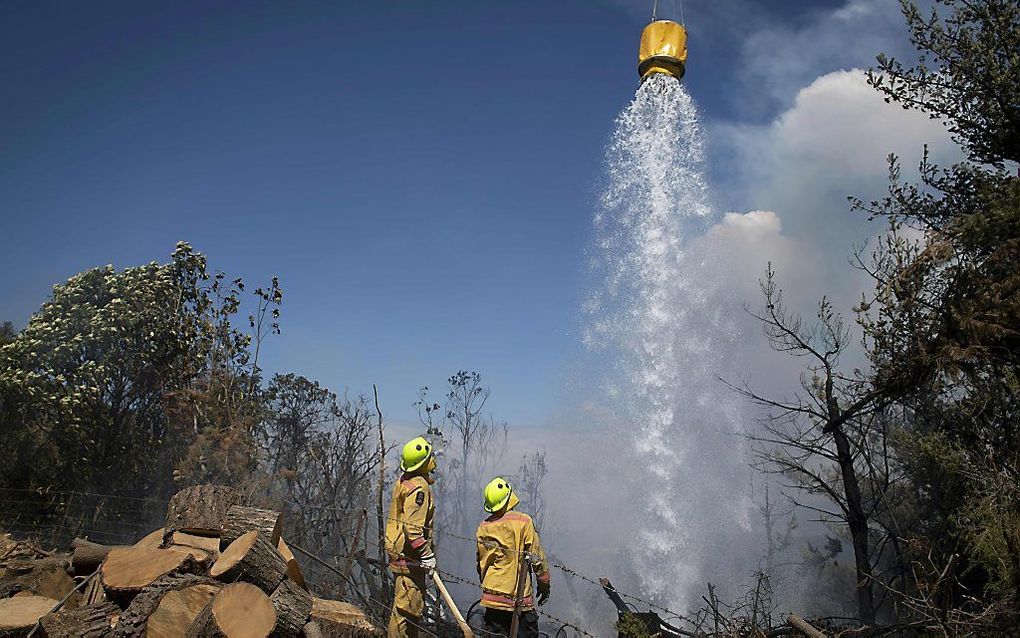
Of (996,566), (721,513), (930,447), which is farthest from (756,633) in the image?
(721,513)

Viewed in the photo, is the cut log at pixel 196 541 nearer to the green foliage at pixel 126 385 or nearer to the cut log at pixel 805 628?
the cut log at pixel 805 628

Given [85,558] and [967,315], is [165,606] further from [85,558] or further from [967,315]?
[967,315]

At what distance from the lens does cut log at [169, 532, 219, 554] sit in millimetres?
4832

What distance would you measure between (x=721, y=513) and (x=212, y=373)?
4237 centimetres

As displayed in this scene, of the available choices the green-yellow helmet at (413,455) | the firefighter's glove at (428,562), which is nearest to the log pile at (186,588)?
the firefighter's glove at (428,562)

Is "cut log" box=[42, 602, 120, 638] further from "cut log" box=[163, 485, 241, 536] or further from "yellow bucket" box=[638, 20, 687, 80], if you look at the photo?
"yellow bucket" box=[638, 20, 687, 80]

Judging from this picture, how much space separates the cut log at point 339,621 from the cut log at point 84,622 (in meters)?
1.27

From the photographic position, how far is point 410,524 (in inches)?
245

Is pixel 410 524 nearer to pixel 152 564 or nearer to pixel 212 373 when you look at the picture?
pixel 152 564

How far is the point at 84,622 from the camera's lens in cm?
431

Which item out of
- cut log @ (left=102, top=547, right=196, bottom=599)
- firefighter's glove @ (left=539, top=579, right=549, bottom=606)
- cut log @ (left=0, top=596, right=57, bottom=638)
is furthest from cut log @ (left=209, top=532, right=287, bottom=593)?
firefighter's glove @ (left=539, top=579, right=549, bottom=606)

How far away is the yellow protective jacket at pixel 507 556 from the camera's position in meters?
6.08

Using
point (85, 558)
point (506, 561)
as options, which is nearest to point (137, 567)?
point (85, 558)

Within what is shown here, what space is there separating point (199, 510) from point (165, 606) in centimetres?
121
